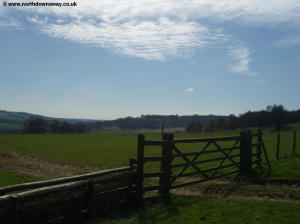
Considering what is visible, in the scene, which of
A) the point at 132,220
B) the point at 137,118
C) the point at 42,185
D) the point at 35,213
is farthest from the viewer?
the point at 137,118

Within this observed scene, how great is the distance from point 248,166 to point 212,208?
23.9ft

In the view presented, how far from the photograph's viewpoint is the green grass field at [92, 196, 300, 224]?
7.77 metres

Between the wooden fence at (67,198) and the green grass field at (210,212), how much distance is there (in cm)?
54

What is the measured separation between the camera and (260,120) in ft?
416

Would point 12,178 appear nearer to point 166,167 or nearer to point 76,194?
point 166,167

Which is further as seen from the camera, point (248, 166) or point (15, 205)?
point (248, 166)

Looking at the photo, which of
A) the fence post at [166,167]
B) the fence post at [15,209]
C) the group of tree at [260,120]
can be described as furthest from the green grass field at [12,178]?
the group of tree at [260,120]

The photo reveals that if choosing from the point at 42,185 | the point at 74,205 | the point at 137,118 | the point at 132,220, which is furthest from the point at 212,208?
the point at 137,118

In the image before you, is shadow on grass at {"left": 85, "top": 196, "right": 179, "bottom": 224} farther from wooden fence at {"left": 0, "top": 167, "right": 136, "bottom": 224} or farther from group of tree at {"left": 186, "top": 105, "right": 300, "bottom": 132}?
group of tree at {"left": 186, "top": 105, "right": 300, "bottom": 132}

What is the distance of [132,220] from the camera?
309 inches

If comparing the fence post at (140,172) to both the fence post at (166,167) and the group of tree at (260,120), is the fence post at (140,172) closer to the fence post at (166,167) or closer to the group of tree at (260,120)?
the fence post at (166,167)

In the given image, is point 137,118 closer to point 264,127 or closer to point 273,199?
point 264,127

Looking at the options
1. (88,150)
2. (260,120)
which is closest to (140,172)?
(88,150)

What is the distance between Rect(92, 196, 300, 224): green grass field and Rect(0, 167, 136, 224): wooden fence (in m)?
0.54
